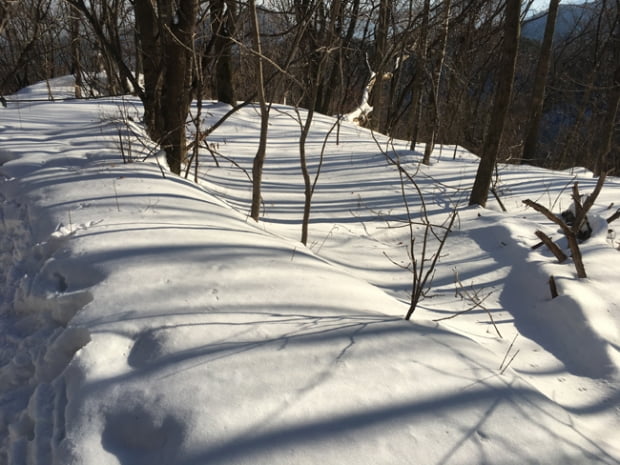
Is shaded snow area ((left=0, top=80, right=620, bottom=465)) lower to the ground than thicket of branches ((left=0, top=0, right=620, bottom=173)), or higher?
lower

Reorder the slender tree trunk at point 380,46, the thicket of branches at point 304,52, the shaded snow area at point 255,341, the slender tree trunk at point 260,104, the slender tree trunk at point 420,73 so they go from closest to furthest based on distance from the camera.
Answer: the shaded snow area at point 255,341 → the slender tree trunk at point 260,104 → the thicket of branches at point 304,52 → the slender tree trunk at point 420,73 → the slender tree trunk at point 380,46

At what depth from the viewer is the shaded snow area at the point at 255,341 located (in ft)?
4.82

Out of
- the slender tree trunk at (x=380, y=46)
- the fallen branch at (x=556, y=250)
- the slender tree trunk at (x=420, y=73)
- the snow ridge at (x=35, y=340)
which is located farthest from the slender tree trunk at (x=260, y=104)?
the fallen branch at (x=556, y=250)

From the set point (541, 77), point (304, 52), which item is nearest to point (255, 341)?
point (304, 52)

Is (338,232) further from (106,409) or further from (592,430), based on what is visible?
(106,409)

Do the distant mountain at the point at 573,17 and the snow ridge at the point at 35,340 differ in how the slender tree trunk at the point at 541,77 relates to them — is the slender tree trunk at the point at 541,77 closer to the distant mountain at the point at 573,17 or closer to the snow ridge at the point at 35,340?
the distant mountain at the point at 573,17

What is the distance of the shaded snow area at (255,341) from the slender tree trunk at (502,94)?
4.03ft

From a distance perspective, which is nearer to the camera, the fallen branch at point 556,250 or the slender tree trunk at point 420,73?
the fallen branch at point 556,250

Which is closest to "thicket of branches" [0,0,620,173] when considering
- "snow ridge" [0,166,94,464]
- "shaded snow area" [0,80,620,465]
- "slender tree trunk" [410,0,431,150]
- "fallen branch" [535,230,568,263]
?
"slender tree trunk" [410,0,431,150]

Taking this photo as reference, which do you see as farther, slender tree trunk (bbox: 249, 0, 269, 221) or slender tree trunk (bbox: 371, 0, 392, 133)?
slender tree trunk (bbox: 371, 0, 392, 133)

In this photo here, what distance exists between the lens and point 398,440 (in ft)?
4.91

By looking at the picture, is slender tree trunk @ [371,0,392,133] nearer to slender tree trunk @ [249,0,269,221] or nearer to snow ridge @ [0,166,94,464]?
slender tree trunk @ [249,0,269,221]

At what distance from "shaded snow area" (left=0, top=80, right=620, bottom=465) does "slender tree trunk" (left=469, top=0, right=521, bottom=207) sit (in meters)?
1.23

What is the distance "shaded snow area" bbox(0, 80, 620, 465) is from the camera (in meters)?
1.47
